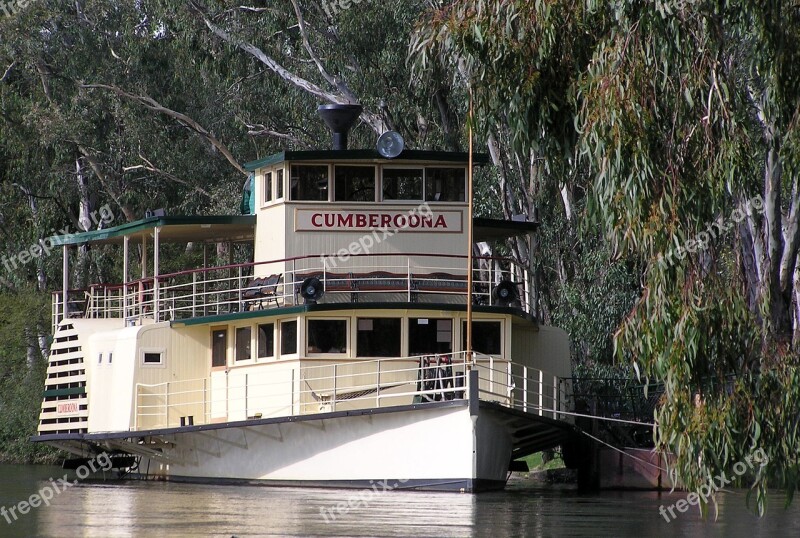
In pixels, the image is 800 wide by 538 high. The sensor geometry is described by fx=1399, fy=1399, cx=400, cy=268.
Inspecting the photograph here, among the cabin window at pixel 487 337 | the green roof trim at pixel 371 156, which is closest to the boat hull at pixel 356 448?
the cabin window at pixel 487 337

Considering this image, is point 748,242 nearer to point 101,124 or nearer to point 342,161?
point 342,161

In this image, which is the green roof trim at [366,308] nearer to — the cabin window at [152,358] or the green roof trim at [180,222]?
the cabin window at [152,358]

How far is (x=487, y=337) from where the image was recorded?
23266 mm

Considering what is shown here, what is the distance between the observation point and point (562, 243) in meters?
34.8

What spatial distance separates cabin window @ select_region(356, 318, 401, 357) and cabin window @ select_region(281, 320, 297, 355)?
41.2 inches

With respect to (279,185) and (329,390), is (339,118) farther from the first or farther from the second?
(329,390)

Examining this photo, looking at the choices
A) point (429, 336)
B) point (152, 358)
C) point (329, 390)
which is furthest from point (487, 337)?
point (152, 358)

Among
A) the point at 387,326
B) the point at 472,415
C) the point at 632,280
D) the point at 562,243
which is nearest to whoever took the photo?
the point at 472,415

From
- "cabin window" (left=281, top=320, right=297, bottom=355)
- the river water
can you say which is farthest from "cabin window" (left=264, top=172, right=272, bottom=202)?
the river water

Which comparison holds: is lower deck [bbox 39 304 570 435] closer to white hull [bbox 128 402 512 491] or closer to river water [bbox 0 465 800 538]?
white hull [bbox 128 402 512 491]

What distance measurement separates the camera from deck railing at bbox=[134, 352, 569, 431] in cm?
2170

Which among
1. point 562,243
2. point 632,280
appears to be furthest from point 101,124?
point 632,280

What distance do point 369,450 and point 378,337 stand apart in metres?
2.20

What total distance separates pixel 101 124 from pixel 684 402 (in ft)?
99.7
